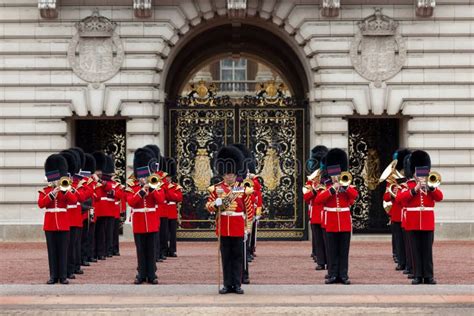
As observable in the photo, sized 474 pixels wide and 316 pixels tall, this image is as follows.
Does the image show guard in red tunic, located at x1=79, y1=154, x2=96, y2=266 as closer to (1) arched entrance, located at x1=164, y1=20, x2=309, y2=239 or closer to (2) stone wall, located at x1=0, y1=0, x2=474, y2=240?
(2) stone wall, located at x1=0, y1=0, x2=474, y2=240

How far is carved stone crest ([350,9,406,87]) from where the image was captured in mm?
24016

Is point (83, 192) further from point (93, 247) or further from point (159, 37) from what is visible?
point (159, 37)

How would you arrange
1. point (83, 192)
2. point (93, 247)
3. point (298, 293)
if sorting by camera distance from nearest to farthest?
point (298, 293) → point (83, 192) → point (93, 247)

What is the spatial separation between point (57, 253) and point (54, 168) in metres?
1.17

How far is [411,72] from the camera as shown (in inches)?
948

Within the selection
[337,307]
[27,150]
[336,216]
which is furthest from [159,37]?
[337,307]

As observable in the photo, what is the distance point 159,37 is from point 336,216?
9773 millimetres

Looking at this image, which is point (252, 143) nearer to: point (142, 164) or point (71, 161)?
point (71, 161)

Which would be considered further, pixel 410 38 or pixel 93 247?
pixel 410 38

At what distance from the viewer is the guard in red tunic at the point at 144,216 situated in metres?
15.5

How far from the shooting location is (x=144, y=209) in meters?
15.5

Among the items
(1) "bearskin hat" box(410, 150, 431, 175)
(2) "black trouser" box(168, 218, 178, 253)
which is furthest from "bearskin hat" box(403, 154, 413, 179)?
(2) "black trouser" box(168, 218, 178, 253)

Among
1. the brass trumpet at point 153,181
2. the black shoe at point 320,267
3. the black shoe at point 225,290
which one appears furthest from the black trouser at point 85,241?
the black shoe at point 225,290

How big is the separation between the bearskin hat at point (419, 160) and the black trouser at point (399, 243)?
2147 millimetres
